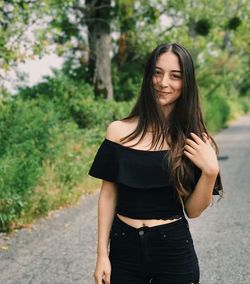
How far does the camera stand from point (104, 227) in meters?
2.42


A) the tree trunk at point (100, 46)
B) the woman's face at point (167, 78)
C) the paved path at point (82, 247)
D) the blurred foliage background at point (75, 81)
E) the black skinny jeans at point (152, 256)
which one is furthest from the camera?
the tree trunk at point (100, 46)

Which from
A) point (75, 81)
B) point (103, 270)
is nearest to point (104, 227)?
point (103, 270)

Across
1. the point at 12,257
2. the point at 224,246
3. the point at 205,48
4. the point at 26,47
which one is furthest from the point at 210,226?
the point at 205,48

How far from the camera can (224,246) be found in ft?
20.5

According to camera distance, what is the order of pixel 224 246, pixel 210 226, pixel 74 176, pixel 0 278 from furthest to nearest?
pixel 74 176 < pixel 210 226 < pixel 224 246 < pixel 0 278

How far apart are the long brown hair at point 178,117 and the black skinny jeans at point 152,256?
7.8 inches

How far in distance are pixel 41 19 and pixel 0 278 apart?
5.35 meters

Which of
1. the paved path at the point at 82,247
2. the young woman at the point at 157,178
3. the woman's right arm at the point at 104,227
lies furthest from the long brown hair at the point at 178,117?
the paved path at the point at 82,247

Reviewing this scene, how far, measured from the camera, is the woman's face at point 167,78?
240 cm

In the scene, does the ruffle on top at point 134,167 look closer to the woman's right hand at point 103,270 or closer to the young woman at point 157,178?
the young woman at point 157,178

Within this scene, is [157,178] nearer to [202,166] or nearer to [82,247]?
[202,166]

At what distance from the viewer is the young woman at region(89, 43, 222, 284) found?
2314 mm

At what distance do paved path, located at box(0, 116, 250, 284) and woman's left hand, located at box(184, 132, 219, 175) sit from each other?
119 inches

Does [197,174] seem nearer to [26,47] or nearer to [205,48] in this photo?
[26,47]
